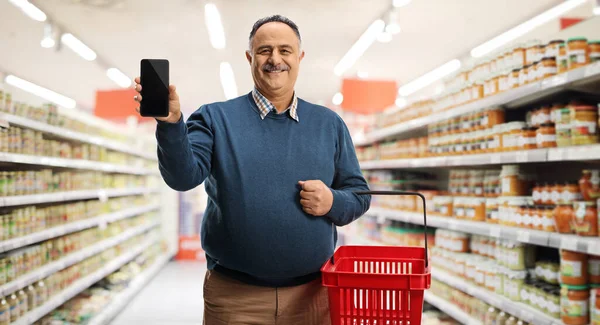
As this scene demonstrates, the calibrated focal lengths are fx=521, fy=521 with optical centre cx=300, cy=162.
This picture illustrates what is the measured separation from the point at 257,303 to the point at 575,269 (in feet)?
6.01

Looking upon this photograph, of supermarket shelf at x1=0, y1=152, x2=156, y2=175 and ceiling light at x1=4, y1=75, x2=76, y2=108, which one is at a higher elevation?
ceiling light at x1=4, y1=75, x2=76, y2=108

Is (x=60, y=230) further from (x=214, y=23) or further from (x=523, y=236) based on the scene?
(x=214, y=23)

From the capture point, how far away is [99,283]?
6.28 m

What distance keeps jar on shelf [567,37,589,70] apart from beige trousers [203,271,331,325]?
1.87m

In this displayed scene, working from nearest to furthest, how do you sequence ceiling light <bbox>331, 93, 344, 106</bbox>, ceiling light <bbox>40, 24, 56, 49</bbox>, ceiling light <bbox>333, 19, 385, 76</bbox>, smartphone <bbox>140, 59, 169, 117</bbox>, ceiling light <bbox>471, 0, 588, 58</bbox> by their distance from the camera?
smartphone <bbox>140, 59, 169, 117</bbox> → ceiling light <bbox>471, 0, 588, 58</bbox> → ceiling light <bbox>40, 24, 56, 49</bbox> → ceiling light <bbox>333, 19, 385, 76</bbox> → ceiling light <bbox>331, 93, 344, 106</bbox>

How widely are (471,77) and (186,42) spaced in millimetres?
7282

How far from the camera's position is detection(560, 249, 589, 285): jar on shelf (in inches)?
105

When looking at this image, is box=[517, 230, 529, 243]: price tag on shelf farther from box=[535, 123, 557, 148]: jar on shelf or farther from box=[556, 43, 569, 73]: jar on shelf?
box=[556, 43, 569, 73]: jar on shelf

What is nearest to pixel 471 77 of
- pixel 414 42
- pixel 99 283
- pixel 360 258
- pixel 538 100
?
pixel 538 100

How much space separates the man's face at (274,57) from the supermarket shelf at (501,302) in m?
2.02

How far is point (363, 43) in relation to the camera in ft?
29.5

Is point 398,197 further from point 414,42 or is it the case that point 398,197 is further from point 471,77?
point 414,42

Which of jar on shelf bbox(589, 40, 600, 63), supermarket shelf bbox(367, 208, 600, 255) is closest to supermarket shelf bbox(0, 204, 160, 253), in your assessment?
supermarket shelf bbox(367, 208, 600, 255)

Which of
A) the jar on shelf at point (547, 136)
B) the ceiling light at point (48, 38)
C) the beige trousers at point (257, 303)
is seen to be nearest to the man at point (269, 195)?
the beige trousers at point (257, 303)
